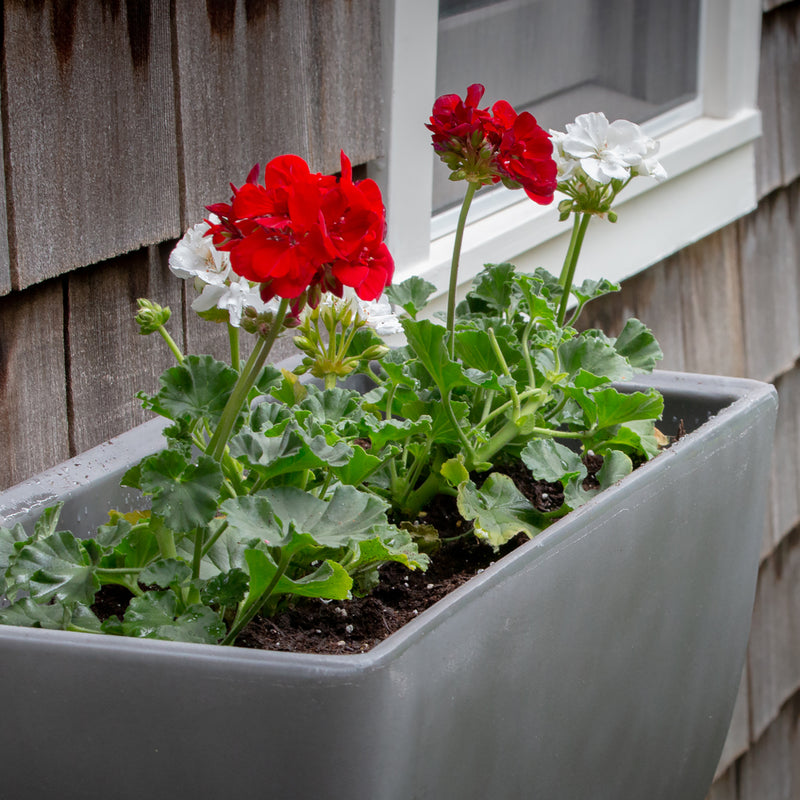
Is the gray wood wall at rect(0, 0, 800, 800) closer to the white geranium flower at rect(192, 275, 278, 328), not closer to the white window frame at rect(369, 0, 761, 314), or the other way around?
the white window frame at rect(369, 0, 761, 314)

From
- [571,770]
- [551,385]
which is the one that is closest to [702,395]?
[551,385]

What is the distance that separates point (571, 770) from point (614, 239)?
886mm

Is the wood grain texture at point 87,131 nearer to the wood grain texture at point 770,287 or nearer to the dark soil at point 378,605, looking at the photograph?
the dark soil at point 378,605

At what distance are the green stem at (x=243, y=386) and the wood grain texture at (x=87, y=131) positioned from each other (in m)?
0.24

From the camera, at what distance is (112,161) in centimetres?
81

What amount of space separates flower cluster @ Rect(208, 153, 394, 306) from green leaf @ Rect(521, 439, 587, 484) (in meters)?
0.23

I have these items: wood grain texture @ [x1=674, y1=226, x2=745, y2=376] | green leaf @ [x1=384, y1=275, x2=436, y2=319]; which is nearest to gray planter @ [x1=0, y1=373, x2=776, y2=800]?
green leaf @ [x1=384, y1=275, x2=436, y2=319]

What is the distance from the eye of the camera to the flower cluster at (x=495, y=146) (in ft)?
2.37

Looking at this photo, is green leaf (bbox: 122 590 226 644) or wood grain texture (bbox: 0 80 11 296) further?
wood grain texture (bbox: 0 80 11 296)

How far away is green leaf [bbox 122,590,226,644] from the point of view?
0.57m

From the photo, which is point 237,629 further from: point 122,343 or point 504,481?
point 122,343

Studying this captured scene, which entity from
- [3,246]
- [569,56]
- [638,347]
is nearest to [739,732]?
[569,56]

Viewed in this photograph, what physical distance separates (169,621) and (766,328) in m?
1.55

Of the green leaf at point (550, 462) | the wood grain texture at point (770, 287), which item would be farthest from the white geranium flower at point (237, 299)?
the wood grain texture at point (770, 287)
